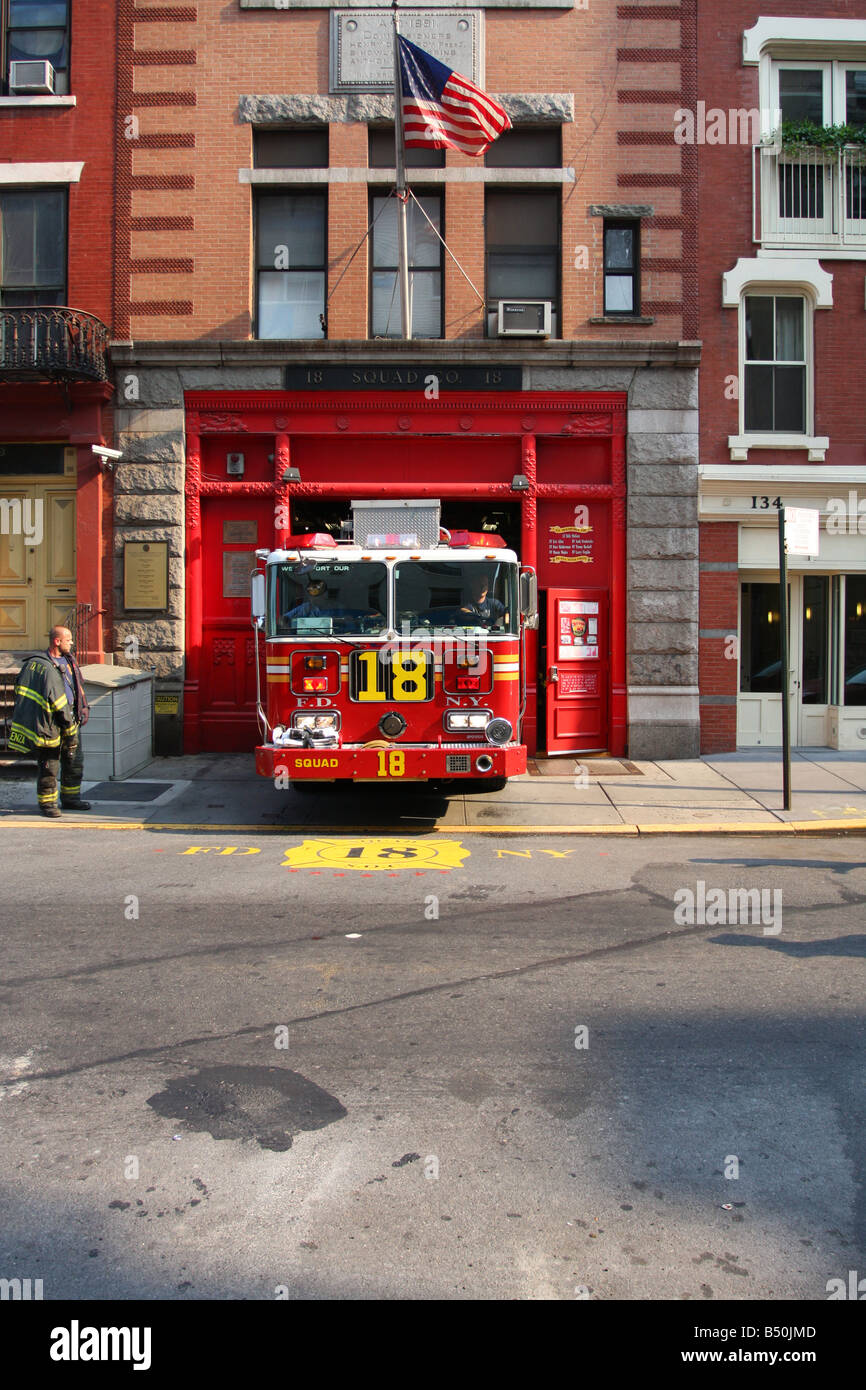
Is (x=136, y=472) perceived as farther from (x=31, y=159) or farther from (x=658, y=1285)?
(x=658, y=1285)

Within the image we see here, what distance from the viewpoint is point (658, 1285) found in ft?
10.6

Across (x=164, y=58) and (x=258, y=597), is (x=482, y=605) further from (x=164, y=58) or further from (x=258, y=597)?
(x=164, y=58)

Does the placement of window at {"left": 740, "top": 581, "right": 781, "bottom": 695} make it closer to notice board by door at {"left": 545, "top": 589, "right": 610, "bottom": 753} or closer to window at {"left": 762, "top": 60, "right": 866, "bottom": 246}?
notice board by door at {"left": 545, "top": 589, "right": 610, "bottom": 753}

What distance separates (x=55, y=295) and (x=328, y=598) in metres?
8.51

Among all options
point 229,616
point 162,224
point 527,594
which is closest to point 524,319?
point 162,224

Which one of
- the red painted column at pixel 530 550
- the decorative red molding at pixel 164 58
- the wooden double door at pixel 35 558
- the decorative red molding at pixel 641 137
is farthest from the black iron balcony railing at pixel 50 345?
the decorative red molding at pixel 641 137

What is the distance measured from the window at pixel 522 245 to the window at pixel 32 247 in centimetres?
635

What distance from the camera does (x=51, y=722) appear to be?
10914mm

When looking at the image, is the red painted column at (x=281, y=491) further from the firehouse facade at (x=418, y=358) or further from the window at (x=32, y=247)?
the window at (x=32, y=247)

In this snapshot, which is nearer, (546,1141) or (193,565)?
(546,1141)

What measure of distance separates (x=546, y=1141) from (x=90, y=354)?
13.3 m

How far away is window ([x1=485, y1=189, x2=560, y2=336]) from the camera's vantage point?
15305mm

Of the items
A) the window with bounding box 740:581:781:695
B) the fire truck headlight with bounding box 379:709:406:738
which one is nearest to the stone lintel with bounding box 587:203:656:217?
the window with bounding box 740:581:781:695

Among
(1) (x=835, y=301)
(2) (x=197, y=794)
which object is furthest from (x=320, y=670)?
(1) (x=835, y=301)
